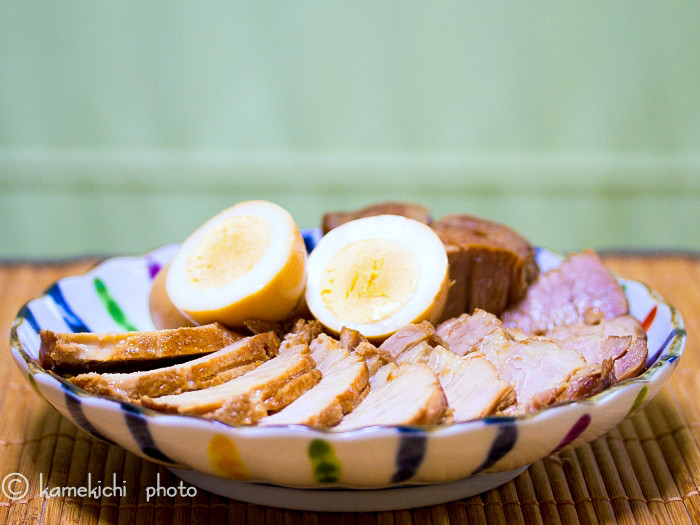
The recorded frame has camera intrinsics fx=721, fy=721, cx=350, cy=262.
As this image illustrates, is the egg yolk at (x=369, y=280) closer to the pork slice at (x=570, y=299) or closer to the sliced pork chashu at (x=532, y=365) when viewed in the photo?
the sliced pork chashu at (x=532, y=365)

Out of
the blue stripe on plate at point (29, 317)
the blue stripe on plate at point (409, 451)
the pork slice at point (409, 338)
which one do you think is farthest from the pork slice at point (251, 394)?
the blue stripe on plate at point (29, 317)

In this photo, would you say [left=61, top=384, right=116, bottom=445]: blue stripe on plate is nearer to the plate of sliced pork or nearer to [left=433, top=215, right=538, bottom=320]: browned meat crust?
the plate of sliced pork

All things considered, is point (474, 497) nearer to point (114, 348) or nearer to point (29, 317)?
point (114, 348)

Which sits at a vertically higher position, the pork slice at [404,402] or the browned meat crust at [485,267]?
the pork slice at [404,402]

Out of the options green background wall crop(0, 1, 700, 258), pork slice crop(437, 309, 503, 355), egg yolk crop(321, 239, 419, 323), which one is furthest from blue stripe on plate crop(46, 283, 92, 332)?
green background wall crop(0, 1, 700, 258)

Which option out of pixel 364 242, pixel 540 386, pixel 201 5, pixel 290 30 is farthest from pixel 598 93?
pixel 540 386

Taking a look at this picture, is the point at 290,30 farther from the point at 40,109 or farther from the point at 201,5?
the point at 40,109

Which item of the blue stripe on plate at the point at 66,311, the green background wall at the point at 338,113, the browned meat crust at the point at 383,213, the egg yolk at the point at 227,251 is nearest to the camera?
the egg yolk at the point at 227,251

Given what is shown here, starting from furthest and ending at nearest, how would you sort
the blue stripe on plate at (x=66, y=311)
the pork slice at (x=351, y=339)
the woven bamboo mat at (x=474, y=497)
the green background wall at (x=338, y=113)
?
the green background wall at (x=338, y=113) → the blue stripe on plate at (x=66, y=311) → the pork slice at (x=351, y=339) → the woven bamboo mat at (x=474, y=497)
